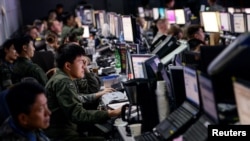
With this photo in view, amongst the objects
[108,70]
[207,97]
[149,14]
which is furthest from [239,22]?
[149,14]

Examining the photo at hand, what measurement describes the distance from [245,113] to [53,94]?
1.92 m

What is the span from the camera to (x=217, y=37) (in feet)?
22.9

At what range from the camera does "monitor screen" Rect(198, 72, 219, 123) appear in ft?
7.29

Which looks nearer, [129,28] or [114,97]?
[114,97]

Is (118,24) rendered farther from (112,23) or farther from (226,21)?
(226,21)

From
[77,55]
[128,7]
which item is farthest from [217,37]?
[128,7]

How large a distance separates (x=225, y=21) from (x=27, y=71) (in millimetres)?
3739

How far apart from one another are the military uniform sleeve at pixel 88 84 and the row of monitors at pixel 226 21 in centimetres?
297

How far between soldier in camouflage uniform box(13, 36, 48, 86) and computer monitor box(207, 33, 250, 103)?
2858 millimetres

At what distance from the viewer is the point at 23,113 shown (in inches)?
96.8

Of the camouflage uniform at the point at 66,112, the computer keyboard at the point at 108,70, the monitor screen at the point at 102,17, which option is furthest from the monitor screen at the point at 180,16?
the camouflage uniform at the point at 66,112

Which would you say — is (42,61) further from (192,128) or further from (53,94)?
(192,128)

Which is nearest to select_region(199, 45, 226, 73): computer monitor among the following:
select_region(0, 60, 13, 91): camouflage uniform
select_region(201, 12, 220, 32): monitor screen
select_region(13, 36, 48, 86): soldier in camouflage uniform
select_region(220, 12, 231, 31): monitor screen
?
select_region(13, 36, 48, 86): soldier in camouflage uniform

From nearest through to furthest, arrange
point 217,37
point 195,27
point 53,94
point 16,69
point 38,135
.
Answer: point 38,135
point 53,94
point 16,69
point 195,27
point 217,37
